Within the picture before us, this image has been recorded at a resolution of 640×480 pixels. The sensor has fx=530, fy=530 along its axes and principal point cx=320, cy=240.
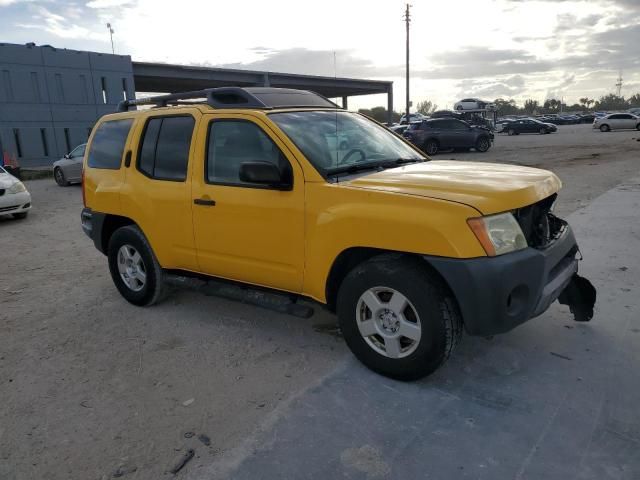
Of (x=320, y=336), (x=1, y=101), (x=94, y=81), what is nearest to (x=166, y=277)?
(x=320, y=336)

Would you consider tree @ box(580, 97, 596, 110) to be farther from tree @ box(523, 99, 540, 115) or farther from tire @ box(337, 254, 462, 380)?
tire @ box(337, 254, 462, 380)

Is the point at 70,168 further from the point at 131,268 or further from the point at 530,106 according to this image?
the point at 530,106

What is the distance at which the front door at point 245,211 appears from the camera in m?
3.76

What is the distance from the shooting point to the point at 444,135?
23.3 metres

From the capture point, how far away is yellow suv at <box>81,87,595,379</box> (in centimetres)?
312

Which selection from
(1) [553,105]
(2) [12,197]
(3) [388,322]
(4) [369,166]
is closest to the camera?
(3) [388,322]

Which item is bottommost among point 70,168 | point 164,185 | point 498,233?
point 70,168

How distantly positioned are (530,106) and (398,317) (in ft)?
485

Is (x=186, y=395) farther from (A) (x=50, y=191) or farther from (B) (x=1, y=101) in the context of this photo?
(B) (x=1, y=101)

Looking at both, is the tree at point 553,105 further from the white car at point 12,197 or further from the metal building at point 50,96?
the white car at point 12,197

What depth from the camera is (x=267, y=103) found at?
422cm

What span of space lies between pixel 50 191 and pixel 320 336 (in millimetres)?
→ 15000

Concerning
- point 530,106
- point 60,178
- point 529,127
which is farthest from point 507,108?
point 60,178

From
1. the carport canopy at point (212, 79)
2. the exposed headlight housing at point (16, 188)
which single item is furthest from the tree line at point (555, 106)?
the exposed headlight housing at point (16, 188)
